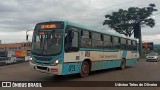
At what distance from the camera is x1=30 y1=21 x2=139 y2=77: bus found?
41.2ft

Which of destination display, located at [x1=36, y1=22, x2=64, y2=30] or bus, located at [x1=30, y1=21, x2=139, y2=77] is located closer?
bus, located at [x1=30, y1=21, x2=139, y2=77]

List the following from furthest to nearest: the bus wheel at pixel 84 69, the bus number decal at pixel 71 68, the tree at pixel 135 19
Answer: the tree at pixel 135 19
the bus wheel at pixel 84 69
the bus number decal at pixel 71 68

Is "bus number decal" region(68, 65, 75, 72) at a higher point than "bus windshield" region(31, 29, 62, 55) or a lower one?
lower

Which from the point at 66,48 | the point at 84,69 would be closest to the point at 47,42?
the point at 66,48

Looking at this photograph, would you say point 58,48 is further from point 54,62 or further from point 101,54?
point 101,54

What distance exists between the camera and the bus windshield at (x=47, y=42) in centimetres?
1266

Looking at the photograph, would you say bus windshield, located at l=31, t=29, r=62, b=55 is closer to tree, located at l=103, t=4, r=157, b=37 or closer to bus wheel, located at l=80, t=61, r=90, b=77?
bus wheel, located at l=80, t=61, r=90, b=77

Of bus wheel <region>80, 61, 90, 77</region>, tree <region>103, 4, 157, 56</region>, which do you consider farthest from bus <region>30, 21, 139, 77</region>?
tree <region>103, 4, 157, 56</region>

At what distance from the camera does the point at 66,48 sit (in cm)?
1280

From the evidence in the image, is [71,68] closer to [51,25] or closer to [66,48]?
[66,48]

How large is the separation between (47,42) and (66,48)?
993 mm

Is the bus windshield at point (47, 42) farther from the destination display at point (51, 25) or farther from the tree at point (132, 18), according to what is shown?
the tree at point (132, 18)

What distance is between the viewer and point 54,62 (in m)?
12.5

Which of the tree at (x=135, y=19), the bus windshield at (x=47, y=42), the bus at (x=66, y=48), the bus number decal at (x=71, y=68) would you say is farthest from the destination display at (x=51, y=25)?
the tree at (x=135, y=19)
